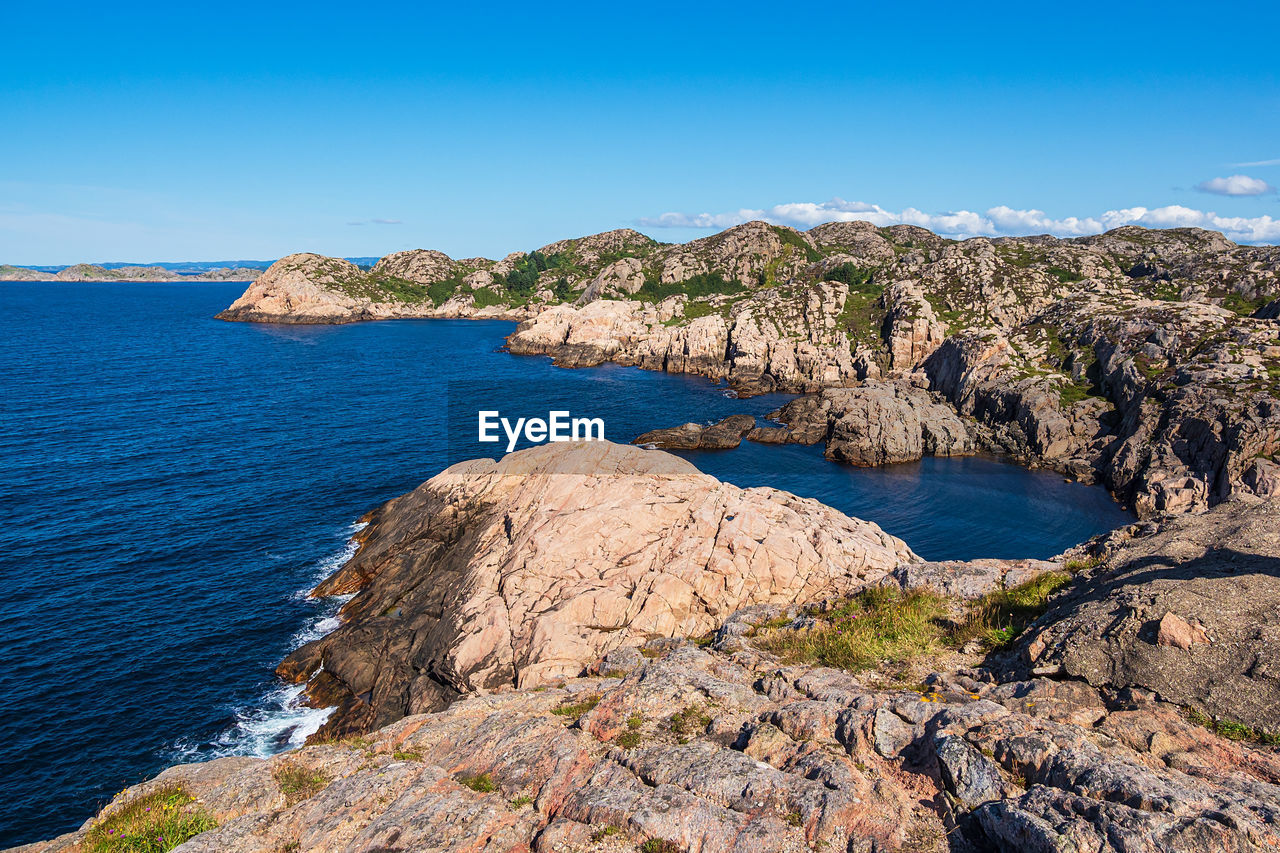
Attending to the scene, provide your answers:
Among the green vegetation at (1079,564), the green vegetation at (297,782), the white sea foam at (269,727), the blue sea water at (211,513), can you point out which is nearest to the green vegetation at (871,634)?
the green vegetation at (1079,564)

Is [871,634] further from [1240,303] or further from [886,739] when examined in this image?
[1240,303]

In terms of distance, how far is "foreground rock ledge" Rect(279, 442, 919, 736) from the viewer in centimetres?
3269

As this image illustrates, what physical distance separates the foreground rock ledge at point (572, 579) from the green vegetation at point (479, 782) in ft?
50.7

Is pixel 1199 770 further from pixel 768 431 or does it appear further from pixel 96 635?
pixel 768 431

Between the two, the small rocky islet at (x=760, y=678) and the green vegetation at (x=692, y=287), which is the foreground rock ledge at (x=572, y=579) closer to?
the small rocky islet at (x=760, y=678)

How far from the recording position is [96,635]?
4025cm

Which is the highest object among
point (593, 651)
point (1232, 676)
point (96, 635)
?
point (1232, 676)

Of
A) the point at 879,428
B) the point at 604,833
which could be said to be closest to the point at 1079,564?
the point at 604,833

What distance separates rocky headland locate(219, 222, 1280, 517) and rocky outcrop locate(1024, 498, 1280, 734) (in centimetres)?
4284

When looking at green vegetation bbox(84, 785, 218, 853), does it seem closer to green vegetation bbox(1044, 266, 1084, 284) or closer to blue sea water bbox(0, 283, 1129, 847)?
blue sea water bbox(0, 283, 1129, 847)

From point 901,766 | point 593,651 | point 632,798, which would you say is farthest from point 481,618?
point 901,766

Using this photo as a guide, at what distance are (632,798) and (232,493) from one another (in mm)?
61604

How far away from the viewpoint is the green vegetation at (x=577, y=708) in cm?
1820

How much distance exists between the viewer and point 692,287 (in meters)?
190
